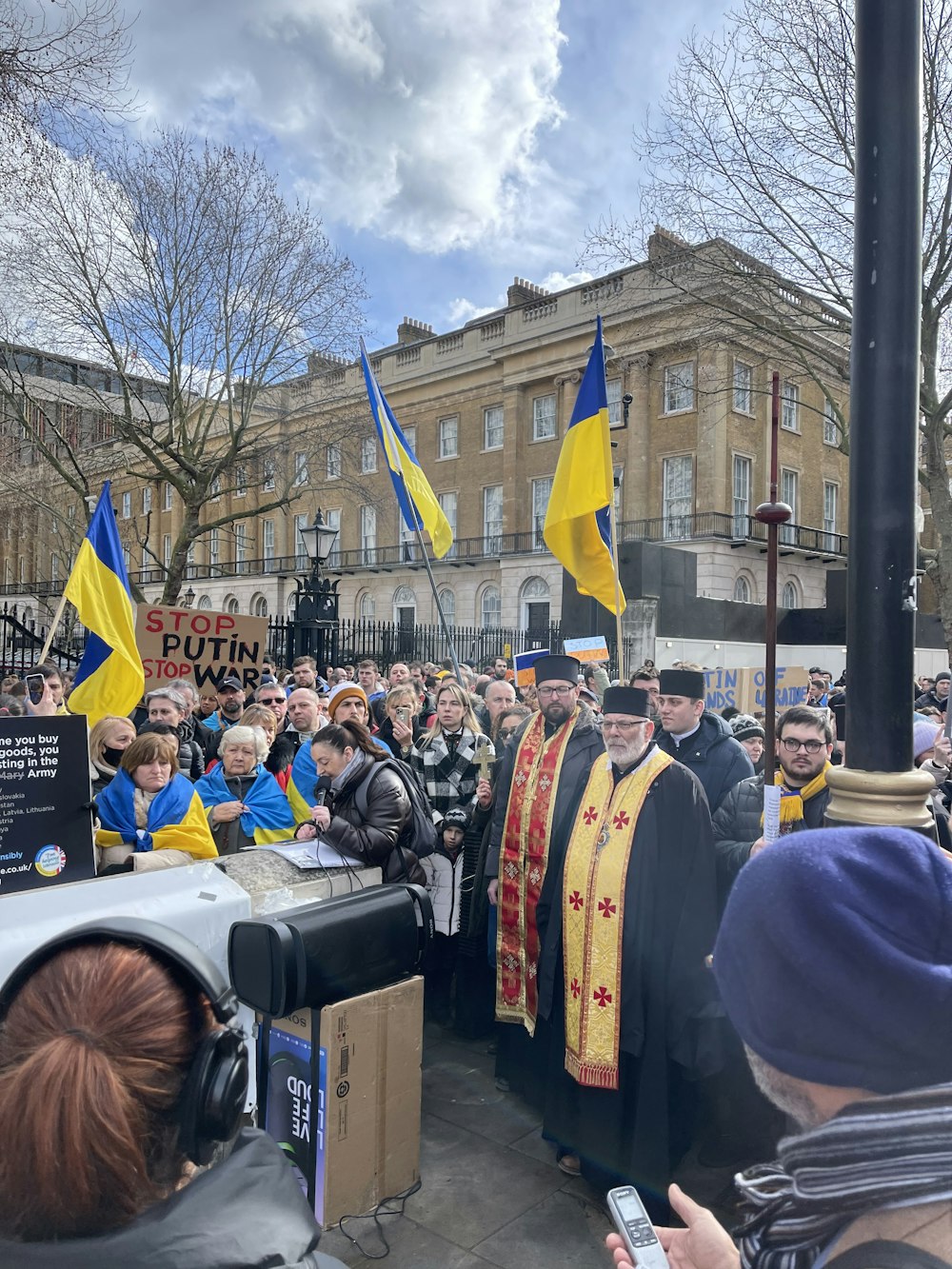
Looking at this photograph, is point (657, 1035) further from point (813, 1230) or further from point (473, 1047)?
point (813, 1230)

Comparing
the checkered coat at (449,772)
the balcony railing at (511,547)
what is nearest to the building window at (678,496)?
the balcony railing at (511,547)

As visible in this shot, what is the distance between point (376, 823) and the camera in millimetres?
4074

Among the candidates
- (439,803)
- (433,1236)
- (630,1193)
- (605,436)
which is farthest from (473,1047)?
(605,436)

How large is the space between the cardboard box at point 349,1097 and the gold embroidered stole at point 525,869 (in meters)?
0.96

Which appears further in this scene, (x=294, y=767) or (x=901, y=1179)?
(x=294, y=767)

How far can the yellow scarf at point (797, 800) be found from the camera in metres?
3.87

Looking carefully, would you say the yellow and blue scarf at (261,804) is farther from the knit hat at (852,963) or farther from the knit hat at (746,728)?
the knit hat at (852,963)

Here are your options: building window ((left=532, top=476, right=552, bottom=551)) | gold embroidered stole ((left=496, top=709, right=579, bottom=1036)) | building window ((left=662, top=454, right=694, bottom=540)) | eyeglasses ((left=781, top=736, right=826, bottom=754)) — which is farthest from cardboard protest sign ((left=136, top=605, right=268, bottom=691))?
building window ((left=532, top=476, right=552, bottom=551))

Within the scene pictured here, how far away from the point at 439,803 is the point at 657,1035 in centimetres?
236

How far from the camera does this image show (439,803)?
18.4ft

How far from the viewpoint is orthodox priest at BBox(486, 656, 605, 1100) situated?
13.8 feet

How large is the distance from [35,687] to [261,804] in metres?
3.43

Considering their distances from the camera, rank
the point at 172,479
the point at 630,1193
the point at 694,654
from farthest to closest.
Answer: the point at 172,479
the point at 694,654
the point at 630,1193

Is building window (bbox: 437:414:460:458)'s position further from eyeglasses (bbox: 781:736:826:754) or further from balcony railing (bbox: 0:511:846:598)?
eyeglasses (bbox: 781:736:826:754)
